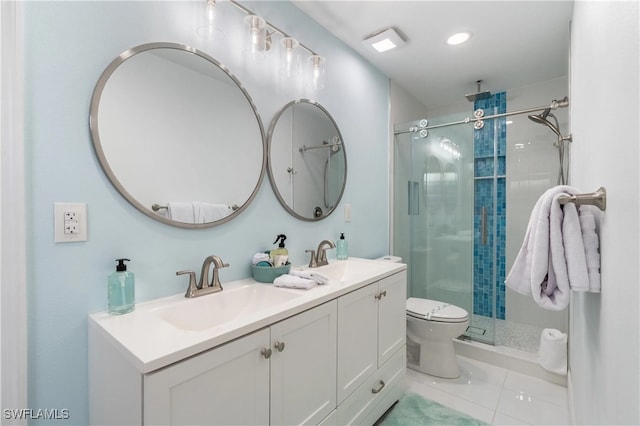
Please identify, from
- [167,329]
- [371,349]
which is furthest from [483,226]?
[167,329]

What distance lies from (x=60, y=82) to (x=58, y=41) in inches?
5.2

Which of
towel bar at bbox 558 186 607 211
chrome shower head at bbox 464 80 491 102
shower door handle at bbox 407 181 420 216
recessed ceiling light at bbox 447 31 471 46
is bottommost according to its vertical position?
towel bar at bbox 558 186 607 211

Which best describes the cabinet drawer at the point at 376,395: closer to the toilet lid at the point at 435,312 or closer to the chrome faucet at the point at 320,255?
the toilet lid at the point at 435,312

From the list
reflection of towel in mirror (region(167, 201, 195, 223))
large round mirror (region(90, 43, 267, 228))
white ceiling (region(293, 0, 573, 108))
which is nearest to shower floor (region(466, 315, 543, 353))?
white ceiling (region(293, 0, 573, 108))

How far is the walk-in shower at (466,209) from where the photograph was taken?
102 inches

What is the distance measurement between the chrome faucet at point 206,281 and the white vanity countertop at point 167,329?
1.2 inches

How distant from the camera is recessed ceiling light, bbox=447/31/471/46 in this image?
206cm

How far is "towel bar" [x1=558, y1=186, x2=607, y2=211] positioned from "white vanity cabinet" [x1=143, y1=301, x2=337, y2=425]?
2.90 feet

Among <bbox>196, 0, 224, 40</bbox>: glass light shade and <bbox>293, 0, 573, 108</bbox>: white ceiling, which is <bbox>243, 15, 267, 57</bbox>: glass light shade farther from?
<bbox>293, 0, 573, 108</bbox>: white ceiling

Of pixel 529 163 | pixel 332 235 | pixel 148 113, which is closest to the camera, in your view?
pixel 148 113

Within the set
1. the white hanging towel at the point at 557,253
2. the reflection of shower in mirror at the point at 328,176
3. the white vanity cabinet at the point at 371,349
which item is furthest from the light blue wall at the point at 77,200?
the white hanging towel at the point at 557,253

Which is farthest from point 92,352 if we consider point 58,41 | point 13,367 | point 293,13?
point 293,13

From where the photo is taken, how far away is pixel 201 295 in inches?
48.4

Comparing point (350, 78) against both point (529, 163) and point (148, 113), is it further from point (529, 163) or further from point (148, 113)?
point (529, 163)
